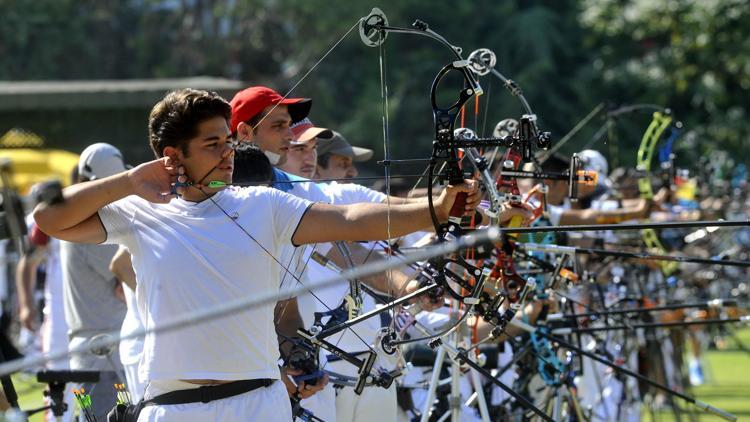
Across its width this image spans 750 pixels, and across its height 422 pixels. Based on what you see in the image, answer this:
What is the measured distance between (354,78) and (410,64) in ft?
9.28

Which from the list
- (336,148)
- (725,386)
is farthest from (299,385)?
(725,386)

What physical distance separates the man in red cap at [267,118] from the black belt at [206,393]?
153cm

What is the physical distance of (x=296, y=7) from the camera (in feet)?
97.1

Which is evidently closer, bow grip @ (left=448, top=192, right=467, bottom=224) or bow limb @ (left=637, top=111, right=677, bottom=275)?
bow grip @ (left=448, top=192, right=467, bottom=224)

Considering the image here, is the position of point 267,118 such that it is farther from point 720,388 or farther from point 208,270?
point 720,388

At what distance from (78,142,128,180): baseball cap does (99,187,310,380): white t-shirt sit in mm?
2709

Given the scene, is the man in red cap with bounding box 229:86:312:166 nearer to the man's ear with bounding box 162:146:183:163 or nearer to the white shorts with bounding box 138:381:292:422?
the man's ear with bounding box 162:146:183:163

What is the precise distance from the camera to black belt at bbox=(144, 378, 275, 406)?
383 cm

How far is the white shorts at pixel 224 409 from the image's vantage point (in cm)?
382

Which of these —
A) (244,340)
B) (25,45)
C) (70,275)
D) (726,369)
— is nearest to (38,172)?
(726,369)

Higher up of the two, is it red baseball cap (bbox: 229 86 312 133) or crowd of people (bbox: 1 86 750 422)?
red baseball cap (bbox: 229 86 312 133)

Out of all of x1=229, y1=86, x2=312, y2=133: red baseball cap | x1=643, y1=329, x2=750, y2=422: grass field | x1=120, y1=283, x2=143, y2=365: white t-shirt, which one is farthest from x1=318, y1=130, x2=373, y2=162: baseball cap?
x1=643, y1=329, x2=750, y2=422: grass field

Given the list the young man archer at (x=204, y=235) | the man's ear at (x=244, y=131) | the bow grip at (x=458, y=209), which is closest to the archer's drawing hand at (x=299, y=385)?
the young man archer at (x=204, y=235)

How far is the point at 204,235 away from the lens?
385 cm
